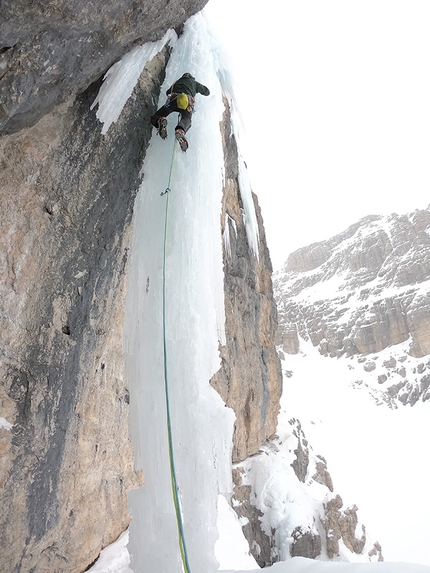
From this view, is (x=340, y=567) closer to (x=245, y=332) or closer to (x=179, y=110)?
(x=179, y=110)

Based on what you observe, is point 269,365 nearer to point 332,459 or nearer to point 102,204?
point 102,204

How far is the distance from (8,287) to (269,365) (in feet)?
23.9

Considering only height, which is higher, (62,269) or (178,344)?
(62,269)

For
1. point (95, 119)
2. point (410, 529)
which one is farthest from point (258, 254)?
point (410, 529)

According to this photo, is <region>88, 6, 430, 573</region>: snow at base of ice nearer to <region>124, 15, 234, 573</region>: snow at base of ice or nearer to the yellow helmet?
<region>124, 15, 234, 573</region>: snow at base of ice

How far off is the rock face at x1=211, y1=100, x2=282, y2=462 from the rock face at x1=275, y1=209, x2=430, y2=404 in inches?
1107

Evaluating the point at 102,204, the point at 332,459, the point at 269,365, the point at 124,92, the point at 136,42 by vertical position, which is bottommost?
the point at 332,459

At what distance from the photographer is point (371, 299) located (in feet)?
133

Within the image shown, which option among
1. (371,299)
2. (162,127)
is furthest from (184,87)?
(371,299)

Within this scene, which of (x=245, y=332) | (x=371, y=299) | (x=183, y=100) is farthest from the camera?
(x=371, y=299)

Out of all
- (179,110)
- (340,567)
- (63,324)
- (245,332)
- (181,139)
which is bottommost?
(340,567)

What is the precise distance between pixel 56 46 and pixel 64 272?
63.5 inches

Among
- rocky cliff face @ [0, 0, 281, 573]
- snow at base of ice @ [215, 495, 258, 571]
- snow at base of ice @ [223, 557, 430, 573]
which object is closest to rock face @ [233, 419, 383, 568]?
snow at base of ice @ [215, 495, 258, 571]

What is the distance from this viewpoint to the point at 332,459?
21.4m
